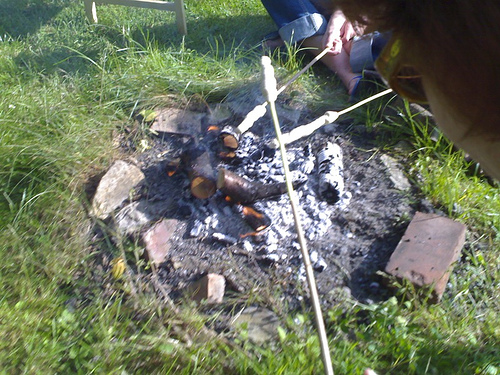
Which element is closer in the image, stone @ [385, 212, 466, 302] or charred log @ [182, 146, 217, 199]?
stone @ [385, 212, 466, 302]

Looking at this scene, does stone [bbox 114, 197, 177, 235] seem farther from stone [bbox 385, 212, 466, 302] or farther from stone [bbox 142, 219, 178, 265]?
stone [bbox 385, 212, 466, 302]

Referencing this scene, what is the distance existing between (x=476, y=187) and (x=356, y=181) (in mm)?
611

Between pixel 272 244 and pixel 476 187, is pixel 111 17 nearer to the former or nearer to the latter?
pixel 272 244

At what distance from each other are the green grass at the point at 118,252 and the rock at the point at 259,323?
55mm

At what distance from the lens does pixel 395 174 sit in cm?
259

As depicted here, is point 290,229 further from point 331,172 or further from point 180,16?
point 180,16

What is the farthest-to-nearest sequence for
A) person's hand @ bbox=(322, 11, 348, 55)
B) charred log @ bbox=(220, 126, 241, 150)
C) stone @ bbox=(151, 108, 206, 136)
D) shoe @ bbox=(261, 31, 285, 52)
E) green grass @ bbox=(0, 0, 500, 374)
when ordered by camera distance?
shoe @ bbox=(261, 31, 285, 52)
person's hand @ bbox=(322, 11, 348, 55)
stone @ bbox=(151, 108, 206, 136)
charred log @ bbox=(220, 126, 241, 150)
green grass @ bbox=(0, 0, 500, 374)

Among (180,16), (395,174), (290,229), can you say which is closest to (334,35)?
(395,174)

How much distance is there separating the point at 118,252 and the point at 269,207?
0.77 metres

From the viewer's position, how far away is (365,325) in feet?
6.43

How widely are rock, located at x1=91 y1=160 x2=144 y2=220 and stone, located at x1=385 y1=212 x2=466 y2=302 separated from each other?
1364 millimetres

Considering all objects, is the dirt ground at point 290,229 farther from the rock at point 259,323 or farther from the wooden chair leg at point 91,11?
the wooden chair leg at point 91,11

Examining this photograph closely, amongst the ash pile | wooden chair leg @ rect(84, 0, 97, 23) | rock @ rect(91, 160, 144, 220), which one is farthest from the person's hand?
wooden chair leg @ rect(84, 0, 97, 23)

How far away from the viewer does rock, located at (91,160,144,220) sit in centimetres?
244
